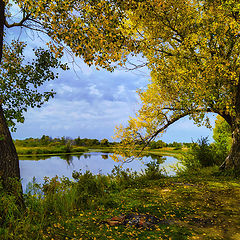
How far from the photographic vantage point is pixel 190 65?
1043 cm

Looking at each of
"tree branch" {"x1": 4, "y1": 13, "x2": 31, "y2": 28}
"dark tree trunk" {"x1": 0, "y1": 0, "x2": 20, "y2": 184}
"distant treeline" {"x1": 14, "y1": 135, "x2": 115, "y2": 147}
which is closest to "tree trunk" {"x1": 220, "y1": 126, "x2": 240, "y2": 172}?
"dark tree trunk" {"x1": 0, "y1": 0, "x2": 20, "y2": 184}

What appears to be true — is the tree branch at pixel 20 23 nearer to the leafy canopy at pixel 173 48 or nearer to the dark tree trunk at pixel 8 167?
the leafy canopy at pixel 173 48

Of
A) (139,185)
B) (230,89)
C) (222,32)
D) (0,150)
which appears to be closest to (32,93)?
(0,150)

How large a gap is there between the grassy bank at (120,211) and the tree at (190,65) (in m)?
4.09

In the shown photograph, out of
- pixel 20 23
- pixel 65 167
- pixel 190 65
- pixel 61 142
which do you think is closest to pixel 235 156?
pixel 190 65

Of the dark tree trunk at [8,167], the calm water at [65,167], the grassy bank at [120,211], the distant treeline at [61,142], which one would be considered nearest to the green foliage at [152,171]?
the calm water at [65,167]

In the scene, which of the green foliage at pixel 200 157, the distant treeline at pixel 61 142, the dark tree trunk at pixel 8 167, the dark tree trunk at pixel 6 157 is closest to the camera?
the dark tree trunk at pixel 8 167

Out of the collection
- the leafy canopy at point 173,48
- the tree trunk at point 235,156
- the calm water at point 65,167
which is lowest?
the calm water at point 65,167

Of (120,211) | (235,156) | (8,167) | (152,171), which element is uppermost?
(8,167)

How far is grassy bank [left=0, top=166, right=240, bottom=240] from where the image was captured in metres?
4.27

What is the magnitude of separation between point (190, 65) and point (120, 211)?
8151 millimetres

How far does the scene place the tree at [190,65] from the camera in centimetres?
1006

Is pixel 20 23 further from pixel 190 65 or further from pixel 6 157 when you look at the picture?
pixel 190 65

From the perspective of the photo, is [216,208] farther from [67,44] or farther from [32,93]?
[32,93]
